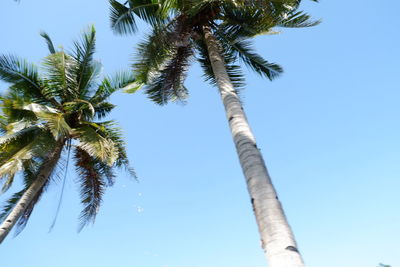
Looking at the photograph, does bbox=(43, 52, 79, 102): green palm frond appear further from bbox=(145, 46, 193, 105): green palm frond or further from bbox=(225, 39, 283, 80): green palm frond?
bbox=(225, 39, 283, 80): green palm frond

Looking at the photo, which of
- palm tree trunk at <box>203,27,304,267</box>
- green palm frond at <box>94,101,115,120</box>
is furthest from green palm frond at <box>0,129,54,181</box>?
palm tree trunk at <box>203,27,304,267</box>

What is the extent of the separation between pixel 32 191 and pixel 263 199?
301 inches

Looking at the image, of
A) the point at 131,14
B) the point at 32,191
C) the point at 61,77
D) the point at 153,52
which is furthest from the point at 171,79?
the point at 32,191

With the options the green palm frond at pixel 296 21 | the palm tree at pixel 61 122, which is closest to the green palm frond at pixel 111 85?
the palm tree at pixel 61 122

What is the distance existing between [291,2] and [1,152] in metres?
9.67

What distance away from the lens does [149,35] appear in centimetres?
891

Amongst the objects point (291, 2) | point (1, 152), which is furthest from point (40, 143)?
point (291, 2)

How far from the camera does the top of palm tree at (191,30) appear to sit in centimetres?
820

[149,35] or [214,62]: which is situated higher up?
[149,35]

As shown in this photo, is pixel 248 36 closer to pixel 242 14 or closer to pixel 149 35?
pixel 242 14

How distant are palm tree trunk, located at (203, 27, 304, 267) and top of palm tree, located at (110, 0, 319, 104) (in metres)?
3.55

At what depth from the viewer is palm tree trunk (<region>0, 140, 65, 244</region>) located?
26.0 ft

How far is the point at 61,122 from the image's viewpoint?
8414 millimetres

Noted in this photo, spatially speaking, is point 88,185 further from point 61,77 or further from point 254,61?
point 254,61
